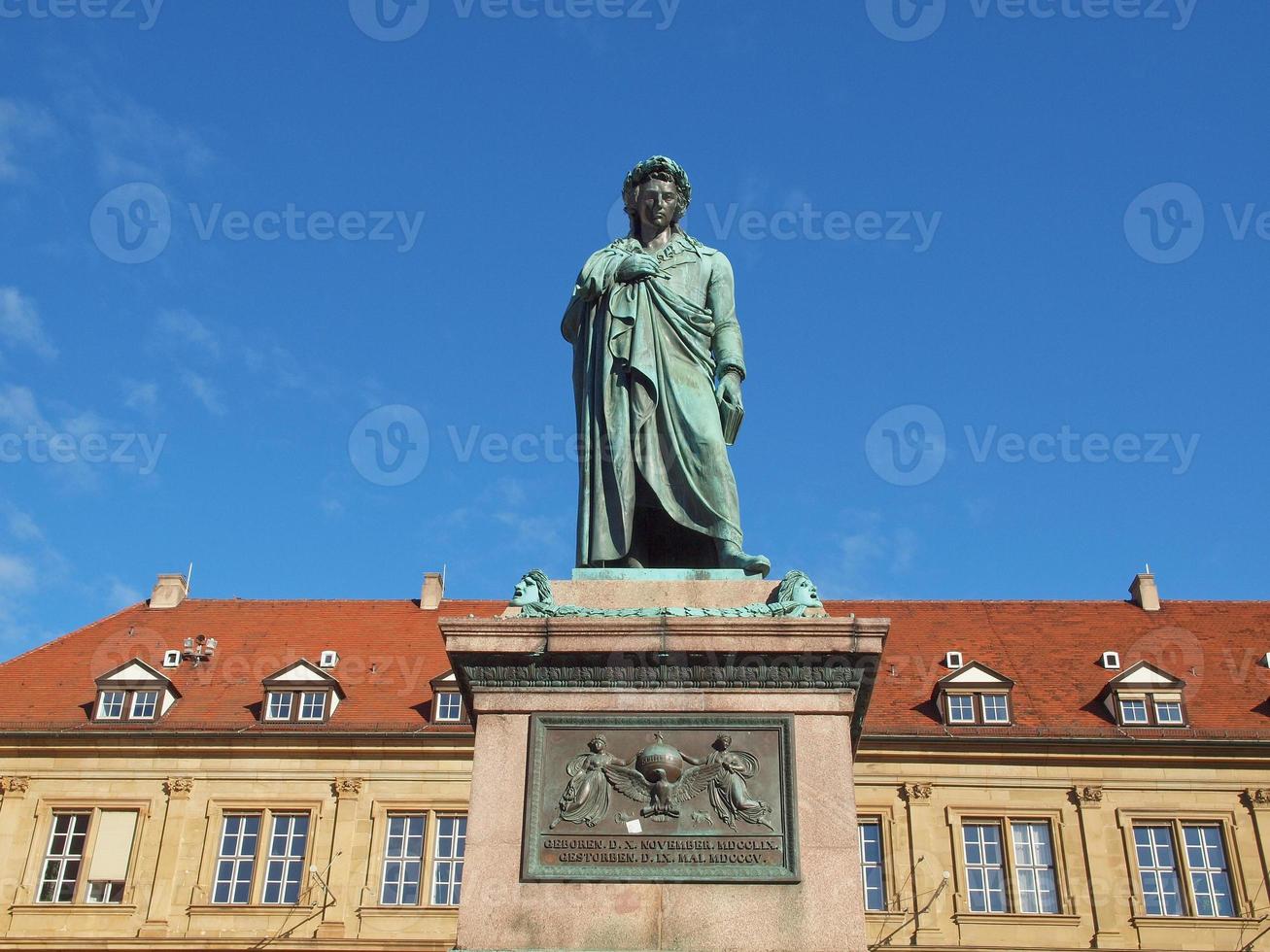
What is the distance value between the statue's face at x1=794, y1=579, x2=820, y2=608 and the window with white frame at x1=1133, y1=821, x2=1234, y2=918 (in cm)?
2762

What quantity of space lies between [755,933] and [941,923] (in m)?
27.2

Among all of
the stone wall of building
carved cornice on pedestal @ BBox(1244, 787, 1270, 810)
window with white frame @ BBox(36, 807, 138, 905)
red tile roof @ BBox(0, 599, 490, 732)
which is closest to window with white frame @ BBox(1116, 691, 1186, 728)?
carved cornice on pedestal @ BBox(1244, 787, 1270, 810)

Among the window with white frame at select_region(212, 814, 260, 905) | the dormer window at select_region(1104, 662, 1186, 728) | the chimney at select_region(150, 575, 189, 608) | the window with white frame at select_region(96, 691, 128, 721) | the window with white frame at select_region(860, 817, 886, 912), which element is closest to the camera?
the window with white frame at select_region(860, 817, 886, 912)

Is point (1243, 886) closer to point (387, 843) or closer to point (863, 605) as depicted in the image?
point (863, 605)

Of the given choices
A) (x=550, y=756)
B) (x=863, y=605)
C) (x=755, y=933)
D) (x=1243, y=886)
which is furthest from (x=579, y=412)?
(x=863, y=605)

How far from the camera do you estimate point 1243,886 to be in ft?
→ 103

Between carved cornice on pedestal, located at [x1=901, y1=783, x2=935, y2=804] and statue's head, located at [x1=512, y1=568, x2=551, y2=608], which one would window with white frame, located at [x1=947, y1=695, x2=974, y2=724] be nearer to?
carved cornice on pedestal, located at [x1=901, y1=783, x2=935, y2=804]

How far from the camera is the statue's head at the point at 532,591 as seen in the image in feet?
25.1

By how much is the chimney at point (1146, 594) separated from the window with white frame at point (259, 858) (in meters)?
24.1

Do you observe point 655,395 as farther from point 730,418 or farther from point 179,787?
point 179,787

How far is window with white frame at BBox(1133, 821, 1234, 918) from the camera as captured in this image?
1240 inches

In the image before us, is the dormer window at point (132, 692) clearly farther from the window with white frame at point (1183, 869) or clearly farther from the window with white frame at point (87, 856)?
the window with white frame at point (1183, 869)

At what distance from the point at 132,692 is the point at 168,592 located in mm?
6506

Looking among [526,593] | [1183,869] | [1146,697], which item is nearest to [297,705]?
[1146,697]
